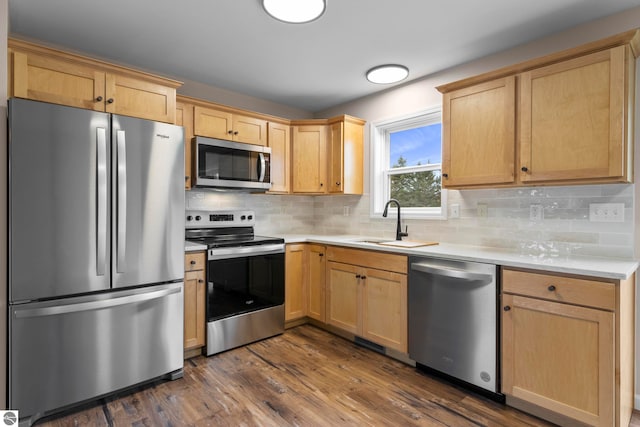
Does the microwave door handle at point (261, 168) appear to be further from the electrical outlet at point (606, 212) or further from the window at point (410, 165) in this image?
the electrical outlet at point (606, 212)

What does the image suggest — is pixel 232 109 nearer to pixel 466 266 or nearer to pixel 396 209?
pixel 396 209

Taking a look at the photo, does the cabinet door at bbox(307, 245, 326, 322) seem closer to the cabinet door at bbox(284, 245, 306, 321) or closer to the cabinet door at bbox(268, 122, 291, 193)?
the cabinet door at bbox(284, 245, 306, 321)

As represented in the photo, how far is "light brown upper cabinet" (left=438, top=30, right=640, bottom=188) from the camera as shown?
1888 millimetres

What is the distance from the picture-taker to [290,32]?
239 cm

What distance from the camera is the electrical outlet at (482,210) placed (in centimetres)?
271

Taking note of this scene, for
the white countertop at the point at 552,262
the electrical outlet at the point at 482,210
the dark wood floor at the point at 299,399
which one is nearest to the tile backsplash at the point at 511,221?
the electrical outlet at the point at 482,210

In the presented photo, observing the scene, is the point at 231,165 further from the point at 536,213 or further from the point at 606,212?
the point at 606,212

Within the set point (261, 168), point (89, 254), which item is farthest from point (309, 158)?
point (89, 254)

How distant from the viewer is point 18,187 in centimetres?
180

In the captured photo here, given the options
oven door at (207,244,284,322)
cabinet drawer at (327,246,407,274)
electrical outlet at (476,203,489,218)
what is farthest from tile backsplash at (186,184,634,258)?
oven door at (207,244,284,322)

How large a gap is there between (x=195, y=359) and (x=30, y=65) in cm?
228

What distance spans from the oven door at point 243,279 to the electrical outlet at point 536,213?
2.05 m

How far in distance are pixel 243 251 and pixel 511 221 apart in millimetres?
2139

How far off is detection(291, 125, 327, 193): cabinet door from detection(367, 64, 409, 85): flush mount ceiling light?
85cm
